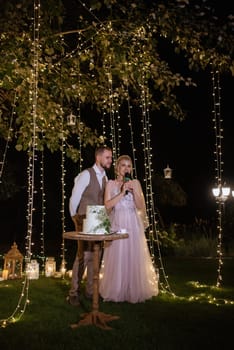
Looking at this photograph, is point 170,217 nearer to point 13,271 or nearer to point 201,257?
point 201,257

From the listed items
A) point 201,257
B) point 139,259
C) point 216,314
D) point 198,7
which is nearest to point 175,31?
point 198,7

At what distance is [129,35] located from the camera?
6355mm

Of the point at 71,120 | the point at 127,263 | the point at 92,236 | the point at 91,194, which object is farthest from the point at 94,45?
the point at 92,236

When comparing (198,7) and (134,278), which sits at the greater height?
(198,7)

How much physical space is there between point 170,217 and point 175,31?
37.3 ft

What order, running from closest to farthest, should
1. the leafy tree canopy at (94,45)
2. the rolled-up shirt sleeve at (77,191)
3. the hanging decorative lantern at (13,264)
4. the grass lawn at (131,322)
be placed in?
1. the grass lawn at (131,322)
2. the rolled-up shirt sleeve at (77,191)
3. the leafy tree canopy at (94,45)
4. the hanging decorative lantern at (13,264)

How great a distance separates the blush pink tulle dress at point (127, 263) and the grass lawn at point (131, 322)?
0.19 m

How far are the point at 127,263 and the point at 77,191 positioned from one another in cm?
105

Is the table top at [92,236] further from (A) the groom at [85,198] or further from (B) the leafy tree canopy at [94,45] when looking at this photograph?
(B) the leafy tree canopy at [94,45]

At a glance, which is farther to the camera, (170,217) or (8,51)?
(170,217)

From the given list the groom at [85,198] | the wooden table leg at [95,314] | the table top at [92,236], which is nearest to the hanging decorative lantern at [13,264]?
the groom at [85,198]

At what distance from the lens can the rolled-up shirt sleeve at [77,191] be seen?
541 centimetres

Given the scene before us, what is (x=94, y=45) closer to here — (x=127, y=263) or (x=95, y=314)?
(x=127, y=263)

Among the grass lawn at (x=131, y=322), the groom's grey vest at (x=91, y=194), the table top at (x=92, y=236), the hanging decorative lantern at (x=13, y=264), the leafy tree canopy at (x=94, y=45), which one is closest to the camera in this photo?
the grass lawn at (x=131, y=322)
